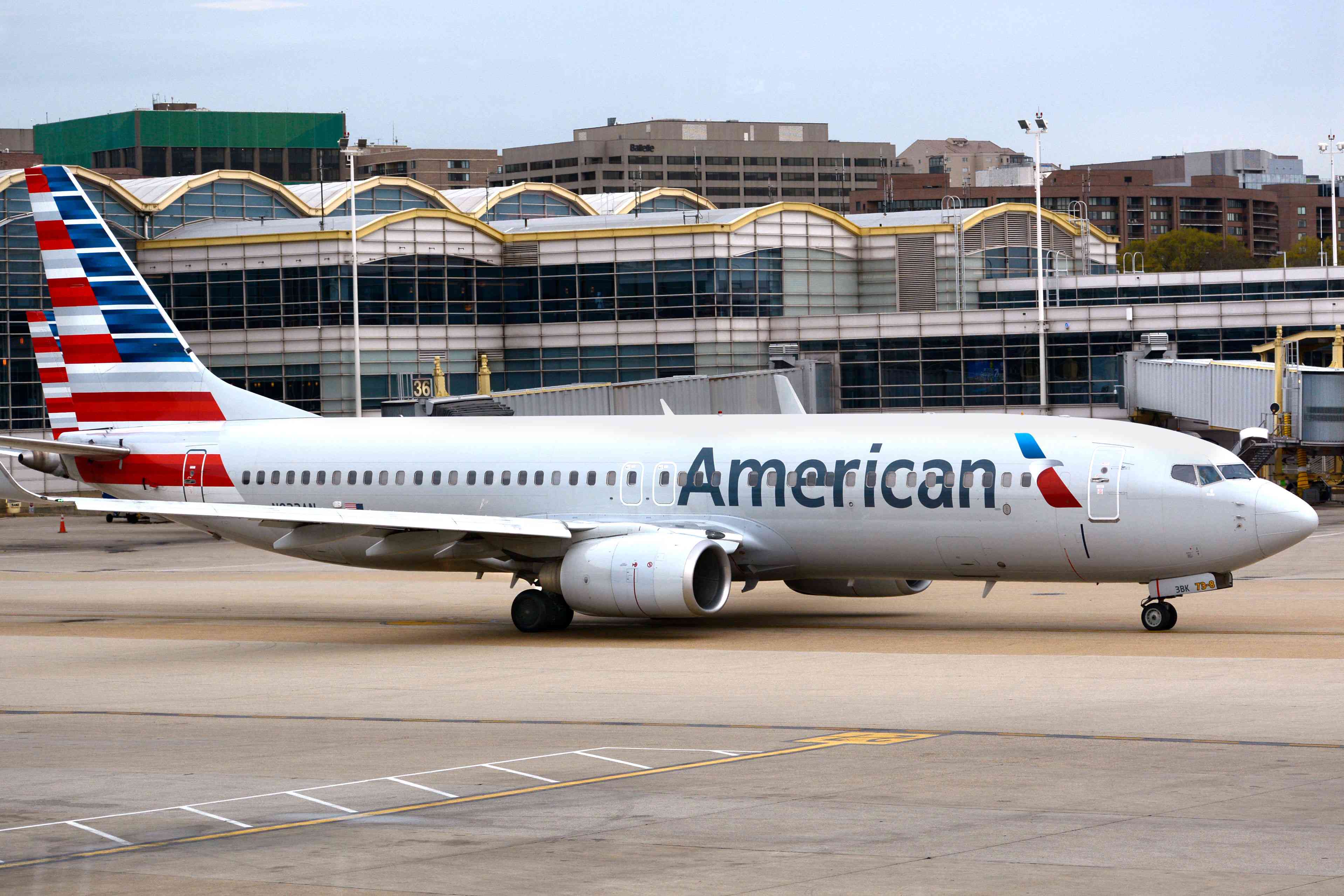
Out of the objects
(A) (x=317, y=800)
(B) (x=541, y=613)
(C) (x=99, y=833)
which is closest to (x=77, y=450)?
(B) (x=541, y=613)

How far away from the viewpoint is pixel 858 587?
3616 cm

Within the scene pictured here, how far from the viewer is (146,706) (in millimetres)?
24859

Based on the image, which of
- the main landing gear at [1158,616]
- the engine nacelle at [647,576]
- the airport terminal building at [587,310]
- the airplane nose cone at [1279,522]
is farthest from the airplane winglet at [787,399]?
the airport terminal building at [587,310]

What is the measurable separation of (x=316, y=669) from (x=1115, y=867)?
59.4 ft

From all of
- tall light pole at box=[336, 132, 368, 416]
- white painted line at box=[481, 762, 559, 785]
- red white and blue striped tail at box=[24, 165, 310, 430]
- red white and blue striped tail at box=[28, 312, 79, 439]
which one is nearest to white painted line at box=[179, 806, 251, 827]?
white painted line at box=[481, 762, 559, 785]

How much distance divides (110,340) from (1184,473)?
2410 centimetres

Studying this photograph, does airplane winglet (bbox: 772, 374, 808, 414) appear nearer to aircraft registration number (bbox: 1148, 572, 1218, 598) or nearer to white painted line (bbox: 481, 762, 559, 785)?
aircraft registration number (bbox: 1148, 572, 1218, 598)

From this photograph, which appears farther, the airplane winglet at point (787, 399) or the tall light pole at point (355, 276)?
the tall light pole at point (355, 276)

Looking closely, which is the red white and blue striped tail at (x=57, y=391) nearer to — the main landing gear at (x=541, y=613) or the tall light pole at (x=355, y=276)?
the main landing gear at (x=541, y=613)

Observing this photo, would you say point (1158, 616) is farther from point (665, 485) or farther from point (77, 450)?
point (77, 450)

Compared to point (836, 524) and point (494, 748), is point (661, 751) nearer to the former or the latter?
point (494, 748)

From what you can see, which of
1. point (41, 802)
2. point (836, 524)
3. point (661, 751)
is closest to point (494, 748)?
point (661, 751)

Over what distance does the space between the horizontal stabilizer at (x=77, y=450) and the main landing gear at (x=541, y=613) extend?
11.0 metres

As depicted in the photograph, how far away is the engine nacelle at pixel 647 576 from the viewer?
3188cm
